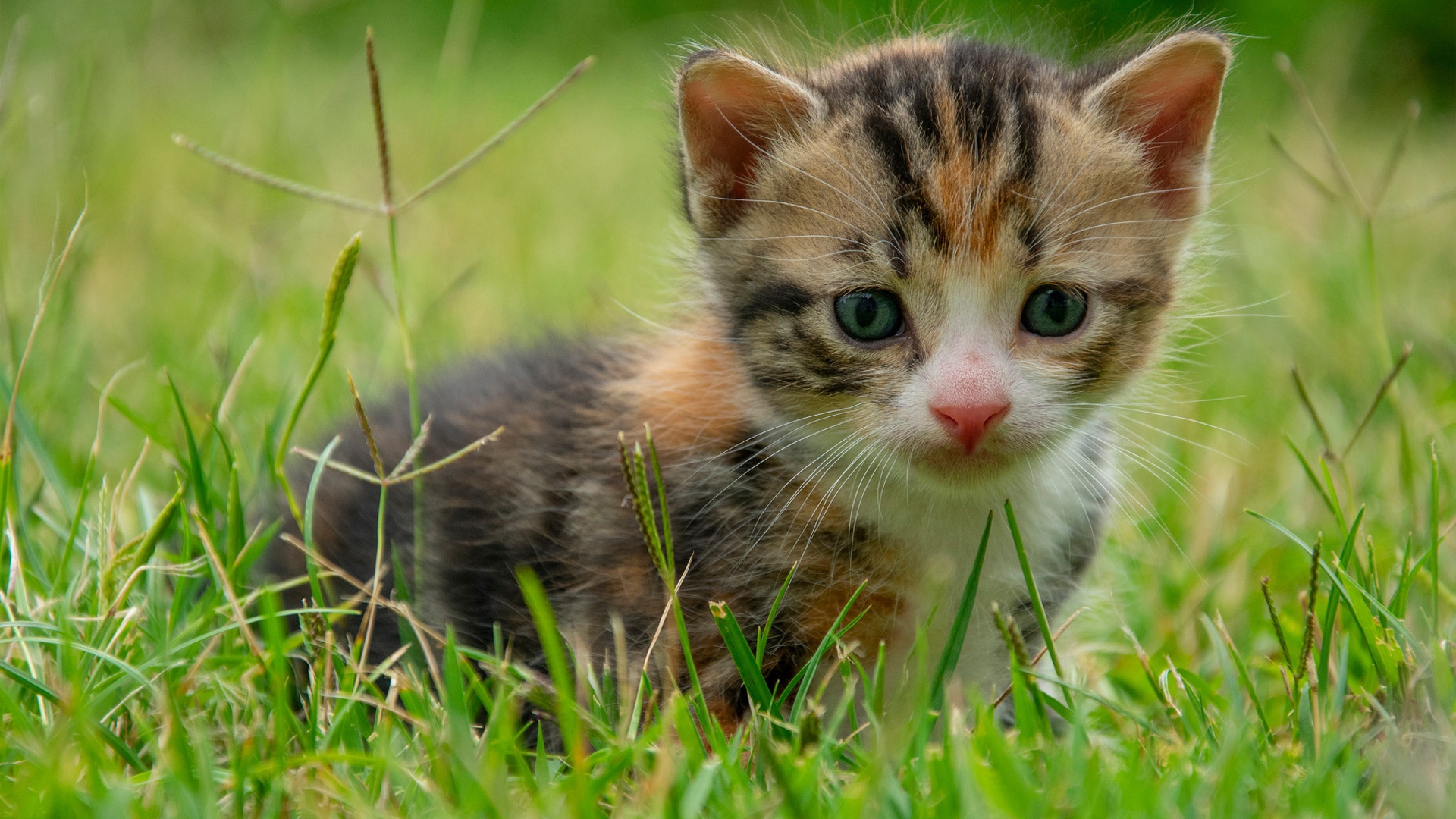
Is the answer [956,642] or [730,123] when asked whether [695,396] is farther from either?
[956,642]

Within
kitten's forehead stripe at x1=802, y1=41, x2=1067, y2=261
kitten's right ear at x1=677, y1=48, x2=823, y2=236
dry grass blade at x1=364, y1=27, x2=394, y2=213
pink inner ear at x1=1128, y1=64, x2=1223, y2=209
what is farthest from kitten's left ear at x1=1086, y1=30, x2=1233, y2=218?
dry grass blade at x1=364, y1=27, x2=394, y2=213

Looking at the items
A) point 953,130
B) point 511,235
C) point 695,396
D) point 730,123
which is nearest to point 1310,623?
point 953,130

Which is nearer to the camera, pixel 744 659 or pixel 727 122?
pixel 744 659

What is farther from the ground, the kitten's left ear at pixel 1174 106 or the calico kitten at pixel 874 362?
the kitten's left ear at pixel 1174 106

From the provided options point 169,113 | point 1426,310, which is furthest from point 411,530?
point 169,113

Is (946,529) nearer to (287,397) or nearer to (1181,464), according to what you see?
(1181,464)

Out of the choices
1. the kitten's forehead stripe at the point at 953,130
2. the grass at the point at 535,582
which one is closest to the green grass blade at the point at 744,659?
the grass at the point at 535,582

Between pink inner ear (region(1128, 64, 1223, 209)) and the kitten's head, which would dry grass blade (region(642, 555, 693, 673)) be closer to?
the kitten's head

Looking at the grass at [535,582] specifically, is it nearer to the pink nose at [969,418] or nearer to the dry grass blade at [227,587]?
the dry grass blade at [227,587]
